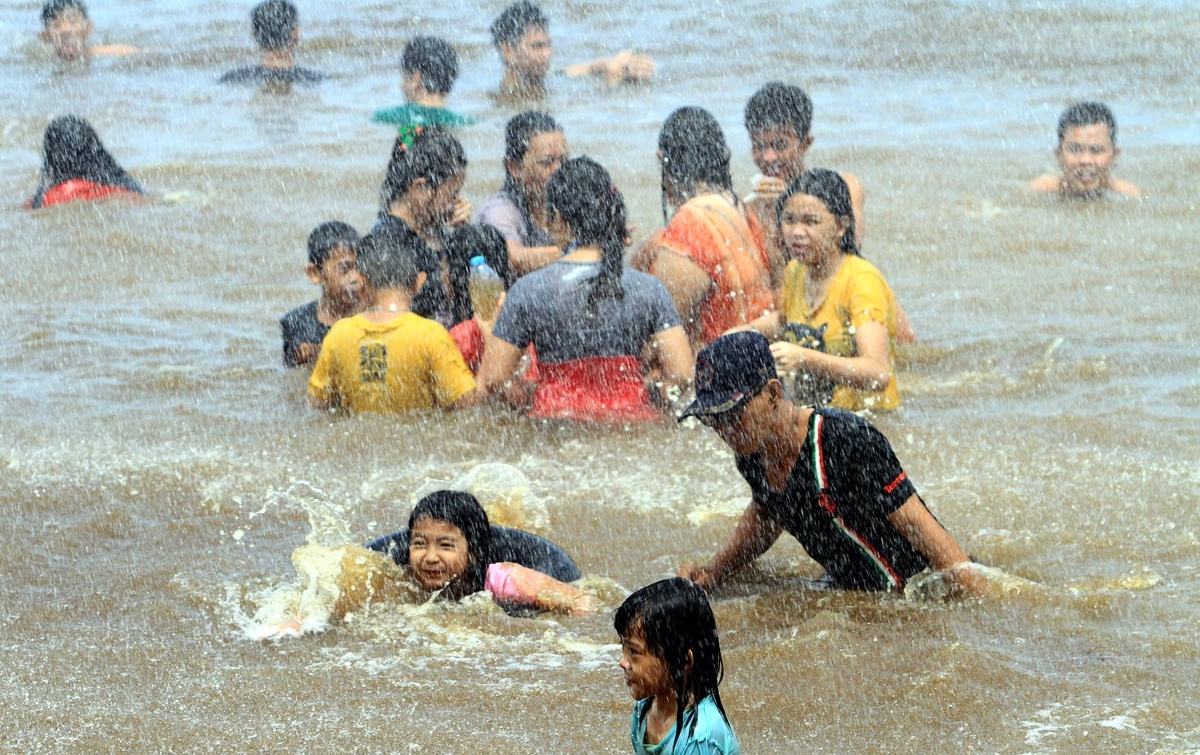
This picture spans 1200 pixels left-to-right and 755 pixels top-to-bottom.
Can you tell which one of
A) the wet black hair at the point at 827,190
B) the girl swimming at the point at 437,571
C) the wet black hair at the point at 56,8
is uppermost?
the wet black hair at the point at 56,8

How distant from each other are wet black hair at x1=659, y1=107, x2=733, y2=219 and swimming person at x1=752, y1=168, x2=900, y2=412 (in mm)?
771

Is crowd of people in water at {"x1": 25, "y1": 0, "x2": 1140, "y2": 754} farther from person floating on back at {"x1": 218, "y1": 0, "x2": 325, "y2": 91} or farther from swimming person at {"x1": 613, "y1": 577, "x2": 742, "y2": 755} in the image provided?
person floating on back at {"x1": 218, "y1": 0, "x2": 325, "y2": 91}

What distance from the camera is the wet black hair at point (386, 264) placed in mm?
7418

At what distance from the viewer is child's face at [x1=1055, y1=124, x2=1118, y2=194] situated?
12141mm

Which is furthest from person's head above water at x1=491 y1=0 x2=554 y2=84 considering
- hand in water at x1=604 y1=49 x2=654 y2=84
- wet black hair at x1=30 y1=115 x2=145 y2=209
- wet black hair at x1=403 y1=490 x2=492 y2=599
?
wet black hair at x1=403 y1=490 x2=492 y2=599

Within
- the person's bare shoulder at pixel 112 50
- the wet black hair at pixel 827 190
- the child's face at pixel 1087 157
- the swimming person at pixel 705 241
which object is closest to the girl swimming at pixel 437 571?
the wet black hair at pixel 827 190

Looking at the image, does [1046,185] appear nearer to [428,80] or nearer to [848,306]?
[428,80]

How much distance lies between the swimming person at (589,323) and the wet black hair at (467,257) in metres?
0.66

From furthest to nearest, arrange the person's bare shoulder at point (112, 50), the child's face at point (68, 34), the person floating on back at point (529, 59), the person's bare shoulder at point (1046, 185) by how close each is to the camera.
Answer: the person's bare shoulder at point (112, 50), the child's face at point (68, 34), the person floating on back at point (529, 59), the person's bare shoulder at point (1046, 185)

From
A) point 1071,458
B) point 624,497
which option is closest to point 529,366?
point 624,497

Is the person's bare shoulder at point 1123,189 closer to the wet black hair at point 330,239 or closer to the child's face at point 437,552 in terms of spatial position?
the wet black hair at point 330,239

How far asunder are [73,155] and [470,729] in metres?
9.29

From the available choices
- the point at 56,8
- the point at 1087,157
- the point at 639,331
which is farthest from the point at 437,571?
the point at 56,8

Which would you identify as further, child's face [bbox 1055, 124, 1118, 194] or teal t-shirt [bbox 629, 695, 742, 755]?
child's face [bbox 1055, 124, 1118, 194]
